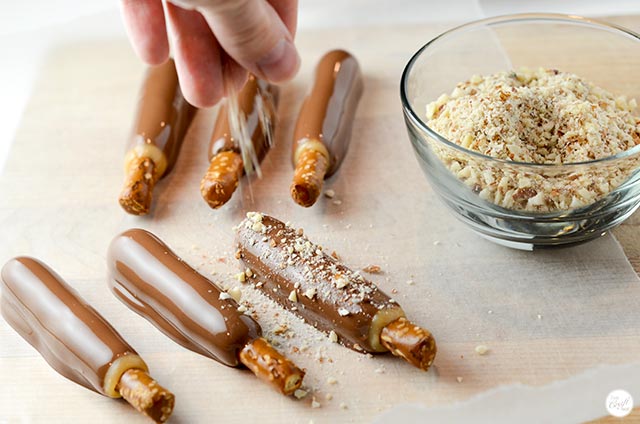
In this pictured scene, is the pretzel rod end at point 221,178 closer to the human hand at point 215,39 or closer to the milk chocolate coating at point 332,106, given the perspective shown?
the milk chocolate coating at point 332,106

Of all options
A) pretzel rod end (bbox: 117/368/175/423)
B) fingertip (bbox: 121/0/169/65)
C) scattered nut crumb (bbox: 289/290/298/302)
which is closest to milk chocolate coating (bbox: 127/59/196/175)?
fingertip (bbox: 121/0/169/65)

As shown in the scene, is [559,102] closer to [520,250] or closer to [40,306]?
[520,250]

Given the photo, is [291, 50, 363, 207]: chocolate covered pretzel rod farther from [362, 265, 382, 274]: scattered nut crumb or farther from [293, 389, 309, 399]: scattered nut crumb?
[293, 389, 309, 399]: scattered nut crumb

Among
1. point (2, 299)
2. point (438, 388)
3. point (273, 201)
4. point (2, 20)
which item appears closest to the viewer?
point (438, 388)

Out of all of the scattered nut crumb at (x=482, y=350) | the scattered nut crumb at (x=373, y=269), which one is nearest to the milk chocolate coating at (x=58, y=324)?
the scattered nut crumb at (x=373, y=269)

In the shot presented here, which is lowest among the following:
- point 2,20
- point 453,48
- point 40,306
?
point 2,20

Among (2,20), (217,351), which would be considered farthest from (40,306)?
(2,20)
